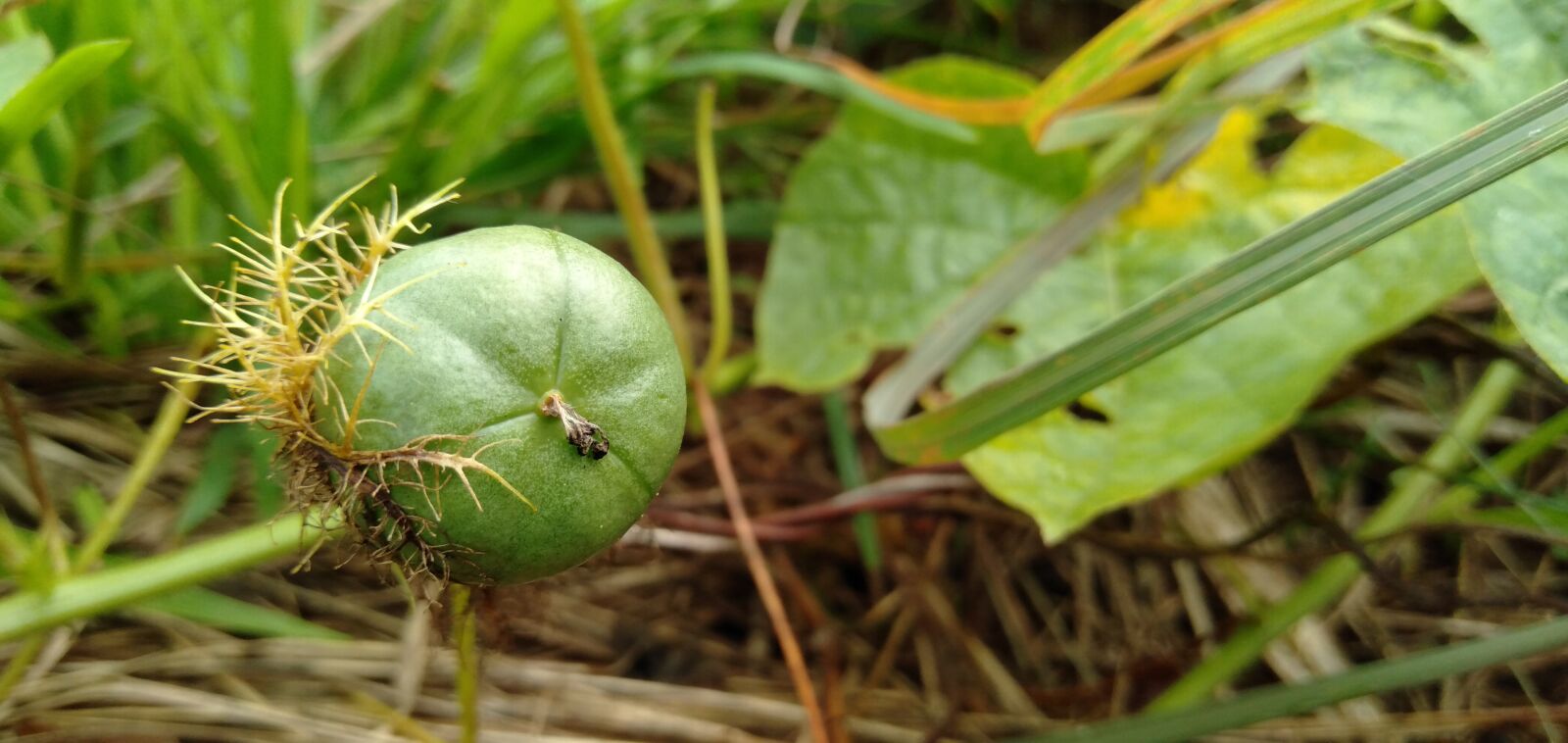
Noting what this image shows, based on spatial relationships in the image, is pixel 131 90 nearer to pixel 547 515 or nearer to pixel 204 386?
pixel 204 386

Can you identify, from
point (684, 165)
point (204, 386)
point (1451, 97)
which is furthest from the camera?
point (684, 165)

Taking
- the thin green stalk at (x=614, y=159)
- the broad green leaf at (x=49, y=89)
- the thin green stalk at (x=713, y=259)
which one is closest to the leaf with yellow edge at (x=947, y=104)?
the thin green stalk at (x=713, y=259)

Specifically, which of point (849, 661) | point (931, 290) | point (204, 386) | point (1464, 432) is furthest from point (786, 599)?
point (1464, 432)

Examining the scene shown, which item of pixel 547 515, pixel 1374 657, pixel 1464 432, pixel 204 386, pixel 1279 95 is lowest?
pixel 1374 657

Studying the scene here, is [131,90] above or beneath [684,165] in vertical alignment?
above

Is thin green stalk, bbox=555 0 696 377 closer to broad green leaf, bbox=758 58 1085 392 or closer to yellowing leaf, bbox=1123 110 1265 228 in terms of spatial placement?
broad green leaf, bbox=758 58 1085 392

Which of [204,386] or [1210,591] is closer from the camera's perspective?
[204,386]
